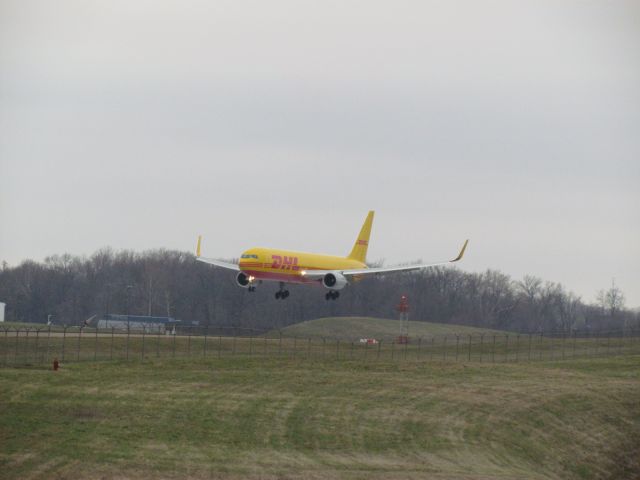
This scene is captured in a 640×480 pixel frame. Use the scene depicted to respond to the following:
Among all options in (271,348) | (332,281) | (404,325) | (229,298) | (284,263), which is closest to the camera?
(271,348)

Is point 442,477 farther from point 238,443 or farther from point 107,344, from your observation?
point 107,344

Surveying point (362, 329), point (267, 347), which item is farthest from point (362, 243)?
point (267, 347)

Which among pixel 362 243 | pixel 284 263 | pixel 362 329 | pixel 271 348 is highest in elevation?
pixel 362 243

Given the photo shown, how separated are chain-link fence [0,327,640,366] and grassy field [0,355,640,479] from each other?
4.92 m

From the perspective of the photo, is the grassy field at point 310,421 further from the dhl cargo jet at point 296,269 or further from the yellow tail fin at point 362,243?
the yellow tail fin at point 362,243

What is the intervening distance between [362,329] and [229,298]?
150 feet

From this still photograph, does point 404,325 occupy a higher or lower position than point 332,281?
lower

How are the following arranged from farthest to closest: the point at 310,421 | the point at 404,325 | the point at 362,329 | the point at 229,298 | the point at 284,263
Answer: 1. the point at 229,298
2. the point at 404,325
3. the point at 362,329
4. the point at 284,263
5. the point at 310,421

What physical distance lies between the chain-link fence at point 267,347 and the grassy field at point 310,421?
492cm

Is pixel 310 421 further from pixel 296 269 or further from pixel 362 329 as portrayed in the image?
pixel 362 329

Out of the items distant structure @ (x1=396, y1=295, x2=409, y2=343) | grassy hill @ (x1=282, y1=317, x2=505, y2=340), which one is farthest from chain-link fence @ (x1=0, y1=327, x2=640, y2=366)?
grassy hill @ (x1=282, y1=317, x2=505, y2=340)

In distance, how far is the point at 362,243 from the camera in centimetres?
11681

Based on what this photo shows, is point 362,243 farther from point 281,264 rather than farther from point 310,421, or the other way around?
point 310,421

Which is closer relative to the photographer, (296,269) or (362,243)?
(296,269)
